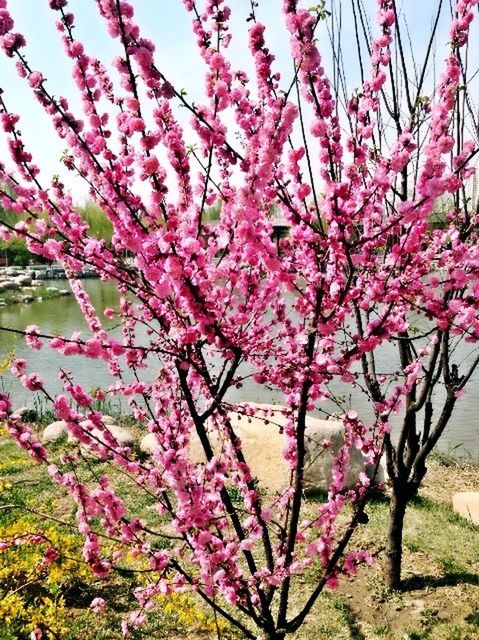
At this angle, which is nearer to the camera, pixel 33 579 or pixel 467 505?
pixel 33 579

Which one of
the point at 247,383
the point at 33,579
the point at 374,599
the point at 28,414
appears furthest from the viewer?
the point at 247,383

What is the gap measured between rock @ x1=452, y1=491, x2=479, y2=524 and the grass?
0.32 ft

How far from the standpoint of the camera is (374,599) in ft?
13.5

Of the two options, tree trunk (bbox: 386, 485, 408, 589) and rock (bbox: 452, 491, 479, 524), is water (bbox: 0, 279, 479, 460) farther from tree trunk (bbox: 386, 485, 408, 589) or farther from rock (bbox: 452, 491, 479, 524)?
rock (bbox: 452, 491, 479, 524)

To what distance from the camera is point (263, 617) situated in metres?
2.62

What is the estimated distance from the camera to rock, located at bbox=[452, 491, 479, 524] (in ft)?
17.6

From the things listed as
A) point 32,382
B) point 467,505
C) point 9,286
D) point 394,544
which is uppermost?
point 32,382

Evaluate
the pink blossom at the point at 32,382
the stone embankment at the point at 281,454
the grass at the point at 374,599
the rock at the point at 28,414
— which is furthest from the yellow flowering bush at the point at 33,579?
the rock at the point at 28,414

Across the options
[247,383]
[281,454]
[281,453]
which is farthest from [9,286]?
[281,453]

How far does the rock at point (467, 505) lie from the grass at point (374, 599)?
97mm

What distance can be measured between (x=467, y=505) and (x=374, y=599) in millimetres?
1939

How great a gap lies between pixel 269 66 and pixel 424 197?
0.85 metres

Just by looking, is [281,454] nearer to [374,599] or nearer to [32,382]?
[374,599]

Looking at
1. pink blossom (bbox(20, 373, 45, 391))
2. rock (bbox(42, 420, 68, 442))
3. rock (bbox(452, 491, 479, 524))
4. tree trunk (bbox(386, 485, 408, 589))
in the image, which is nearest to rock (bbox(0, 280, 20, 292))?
rock (bbox(42, 420, 68, 442))
